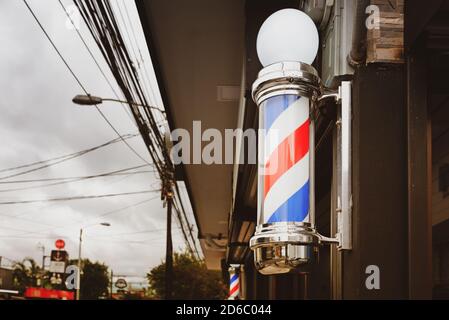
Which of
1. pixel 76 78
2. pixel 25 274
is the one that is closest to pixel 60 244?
pixel 25 274

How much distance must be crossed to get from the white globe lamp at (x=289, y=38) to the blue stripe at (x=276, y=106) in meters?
0.12

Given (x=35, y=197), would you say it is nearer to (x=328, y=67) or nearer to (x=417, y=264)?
(x=328, y=67)

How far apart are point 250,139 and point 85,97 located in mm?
1444

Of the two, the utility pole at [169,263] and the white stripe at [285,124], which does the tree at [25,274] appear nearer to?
the utility pole at [169,263]

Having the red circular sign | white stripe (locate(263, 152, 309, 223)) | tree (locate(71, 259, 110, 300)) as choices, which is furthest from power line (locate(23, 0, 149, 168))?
tree (locate(71, 259, 110, 300))

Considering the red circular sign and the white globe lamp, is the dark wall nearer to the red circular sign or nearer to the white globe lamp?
→ the white globe lamp

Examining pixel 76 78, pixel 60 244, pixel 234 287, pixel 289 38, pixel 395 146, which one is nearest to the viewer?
pixel 289 38

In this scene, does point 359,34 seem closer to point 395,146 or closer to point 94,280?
point 395,146

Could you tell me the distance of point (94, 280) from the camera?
11695 millimetres

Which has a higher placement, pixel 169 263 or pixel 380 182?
pixel 169 263

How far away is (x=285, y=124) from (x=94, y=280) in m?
10.6

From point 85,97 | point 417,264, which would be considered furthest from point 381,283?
point 85,97
